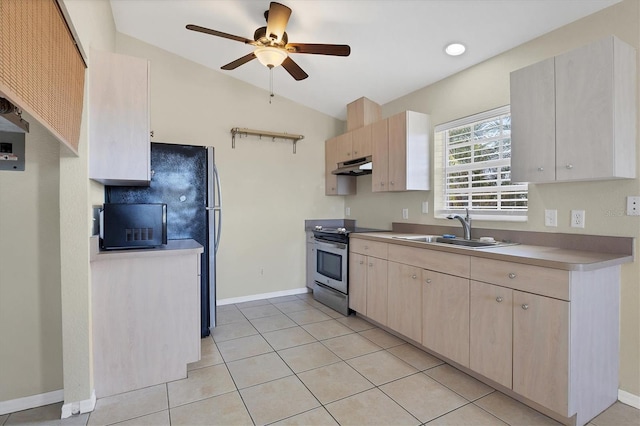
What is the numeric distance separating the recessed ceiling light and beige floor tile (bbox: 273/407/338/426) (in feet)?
9.37

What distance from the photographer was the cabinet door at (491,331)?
1.96 meters

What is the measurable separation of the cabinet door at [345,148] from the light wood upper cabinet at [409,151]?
726mm

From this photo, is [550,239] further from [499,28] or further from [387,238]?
[499,28]

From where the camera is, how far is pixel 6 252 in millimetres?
1864

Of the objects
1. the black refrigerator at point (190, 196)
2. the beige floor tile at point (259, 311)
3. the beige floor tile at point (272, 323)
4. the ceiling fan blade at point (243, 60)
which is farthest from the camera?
the beige floor tile at point (259, 311)

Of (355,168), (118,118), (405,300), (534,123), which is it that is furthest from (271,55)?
(405,300)

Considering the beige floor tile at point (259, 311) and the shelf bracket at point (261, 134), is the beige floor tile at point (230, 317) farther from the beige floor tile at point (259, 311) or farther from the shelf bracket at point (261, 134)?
the shelf bracket at point (261, 134)

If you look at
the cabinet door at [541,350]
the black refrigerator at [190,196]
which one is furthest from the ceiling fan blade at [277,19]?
the cabinet door at [541,350]

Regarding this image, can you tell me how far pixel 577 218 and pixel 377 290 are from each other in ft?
5.51

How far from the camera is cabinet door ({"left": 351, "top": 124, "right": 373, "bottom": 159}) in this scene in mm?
3691

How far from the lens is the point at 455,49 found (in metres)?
2.67

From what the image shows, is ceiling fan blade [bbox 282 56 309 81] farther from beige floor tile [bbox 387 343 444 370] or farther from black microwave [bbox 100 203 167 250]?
beige floor tile [bbox 387 343 444 370]

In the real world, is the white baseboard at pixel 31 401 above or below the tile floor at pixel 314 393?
above

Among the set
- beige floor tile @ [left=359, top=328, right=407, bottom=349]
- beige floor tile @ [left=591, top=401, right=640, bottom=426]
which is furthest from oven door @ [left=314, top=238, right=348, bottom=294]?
beige floor tile @ [left=591, top=401, right=640, bottom=426]
